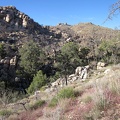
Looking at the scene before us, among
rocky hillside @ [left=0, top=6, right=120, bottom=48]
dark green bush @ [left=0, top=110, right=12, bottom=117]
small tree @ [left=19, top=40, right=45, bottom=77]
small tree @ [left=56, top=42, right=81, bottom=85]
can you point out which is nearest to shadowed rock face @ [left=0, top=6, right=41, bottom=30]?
rocky hillside @ [left=0, top=6, right=120, bottom=48]

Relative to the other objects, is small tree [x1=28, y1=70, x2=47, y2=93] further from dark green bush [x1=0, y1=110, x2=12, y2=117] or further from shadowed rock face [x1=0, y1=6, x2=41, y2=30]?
shadowed rock face [x1=0, y1=6, x2=41, y2=30]

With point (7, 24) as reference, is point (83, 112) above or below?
below

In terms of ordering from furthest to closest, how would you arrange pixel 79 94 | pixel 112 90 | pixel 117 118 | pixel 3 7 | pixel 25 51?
pixel 3 7, pixel 25 51, pixel 79 94, pixel 112 90, pixel 117 118

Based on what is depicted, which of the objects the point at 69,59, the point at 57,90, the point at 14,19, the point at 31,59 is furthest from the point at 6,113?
the point at 14,19

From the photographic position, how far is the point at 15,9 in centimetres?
9381

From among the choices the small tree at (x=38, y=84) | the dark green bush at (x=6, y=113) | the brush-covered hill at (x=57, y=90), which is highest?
the brush-covered hill at (x=57, y=90)

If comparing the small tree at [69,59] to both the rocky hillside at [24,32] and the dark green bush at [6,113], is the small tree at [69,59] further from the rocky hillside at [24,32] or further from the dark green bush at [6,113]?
the dark green bush at [6,113]

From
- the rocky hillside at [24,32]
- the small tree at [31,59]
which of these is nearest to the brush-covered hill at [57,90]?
the rocky hillside at [24,32]

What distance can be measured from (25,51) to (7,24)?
4093 cm

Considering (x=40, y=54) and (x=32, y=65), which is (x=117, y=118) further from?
(x=40, y=54)

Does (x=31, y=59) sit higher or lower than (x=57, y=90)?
higher

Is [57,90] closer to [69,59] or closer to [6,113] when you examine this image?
[6,113]

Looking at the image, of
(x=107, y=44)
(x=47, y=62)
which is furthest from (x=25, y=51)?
(x=107, y=44)

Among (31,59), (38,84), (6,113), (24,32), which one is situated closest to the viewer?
(6,113)
